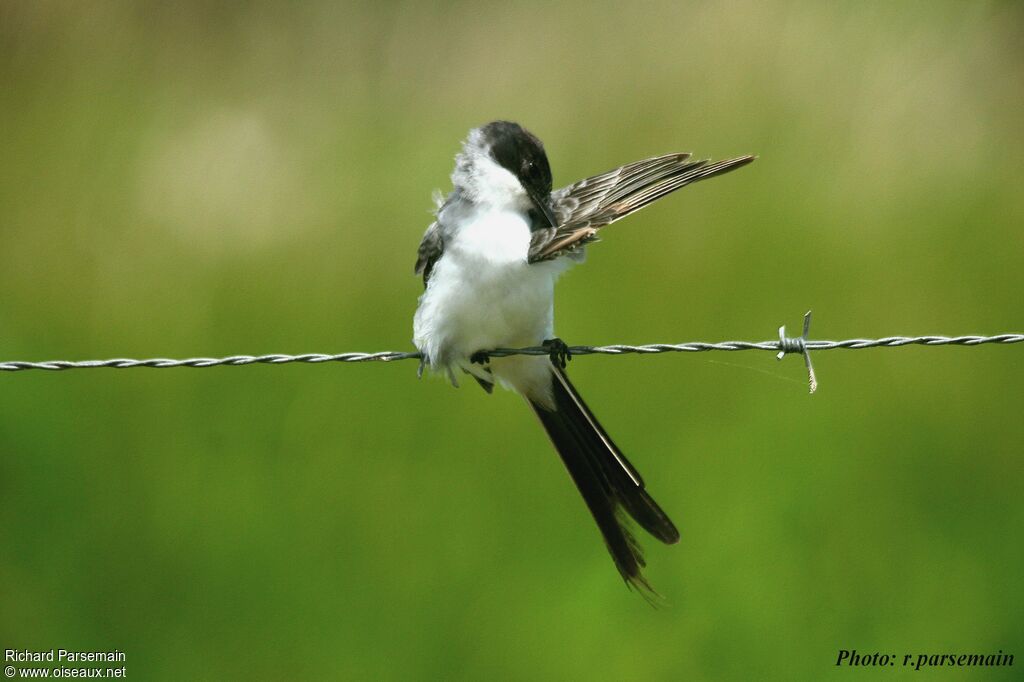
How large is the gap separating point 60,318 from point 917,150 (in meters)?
4.36

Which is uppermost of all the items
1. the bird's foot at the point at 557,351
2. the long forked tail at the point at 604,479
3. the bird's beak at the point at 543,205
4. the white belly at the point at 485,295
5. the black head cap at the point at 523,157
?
the black head cap at the point at 523,157

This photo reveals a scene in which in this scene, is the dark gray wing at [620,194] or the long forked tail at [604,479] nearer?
the dark gray wing at [620,194]

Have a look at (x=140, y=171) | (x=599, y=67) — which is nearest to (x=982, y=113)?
(x=599, y=67)

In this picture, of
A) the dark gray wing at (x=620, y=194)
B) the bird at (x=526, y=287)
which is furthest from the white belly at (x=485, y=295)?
the dark gray wing at (x=620, y=194)

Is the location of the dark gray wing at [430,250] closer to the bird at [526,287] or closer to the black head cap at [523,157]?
the bird at [526,287]

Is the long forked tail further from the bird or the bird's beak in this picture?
the bird's beak

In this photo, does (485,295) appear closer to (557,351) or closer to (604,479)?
(557,351)

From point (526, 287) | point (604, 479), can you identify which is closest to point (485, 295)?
point (526, 287)

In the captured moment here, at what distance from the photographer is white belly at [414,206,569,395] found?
4.25 meters

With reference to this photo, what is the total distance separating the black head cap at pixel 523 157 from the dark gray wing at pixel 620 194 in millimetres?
289

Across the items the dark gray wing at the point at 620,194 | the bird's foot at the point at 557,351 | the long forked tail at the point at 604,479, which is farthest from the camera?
the long forked tail at the point at 604,479

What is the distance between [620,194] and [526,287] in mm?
454

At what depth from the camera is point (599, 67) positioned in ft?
24.3

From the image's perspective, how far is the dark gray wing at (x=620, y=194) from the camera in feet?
12.5
